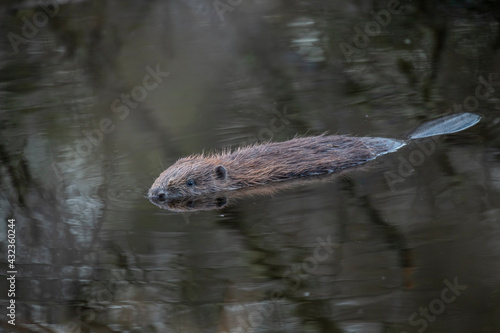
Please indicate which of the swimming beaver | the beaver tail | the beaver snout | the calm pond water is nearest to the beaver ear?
the swimming beaver

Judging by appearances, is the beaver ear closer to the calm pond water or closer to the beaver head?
the beaver head

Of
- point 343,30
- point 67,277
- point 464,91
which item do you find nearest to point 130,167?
point 67,277

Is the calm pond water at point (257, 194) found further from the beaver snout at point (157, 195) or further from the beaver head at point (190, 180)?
the beaver head at point (190, 180)

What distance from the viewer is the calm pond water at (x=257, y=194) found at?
5473 millimetres

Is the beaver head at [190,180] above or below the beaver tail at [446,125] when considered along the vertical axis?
above

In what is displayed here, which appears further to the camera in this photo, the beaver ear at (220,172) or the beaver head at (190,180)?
the beaver ear at (220,172)

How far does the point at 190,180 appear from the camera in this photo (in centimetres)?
794

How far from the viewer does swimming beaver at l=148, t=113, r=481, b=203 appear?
789 centimetres

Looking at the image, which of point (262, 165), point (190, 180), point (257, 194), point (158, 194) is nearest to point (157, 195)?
point (158, 194)

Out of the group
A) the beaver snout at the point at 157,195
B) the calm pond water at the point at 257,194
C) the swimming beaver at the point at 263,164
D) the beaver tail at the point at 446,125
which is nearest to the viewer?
the calm pond water at the point at 257,194

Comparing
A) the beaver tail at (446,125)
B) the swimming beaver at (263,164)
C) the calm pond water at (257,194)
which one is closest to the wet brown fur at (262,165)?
the swimming beaver at (263,164)

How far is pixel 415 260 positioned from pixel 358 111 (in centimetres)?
472

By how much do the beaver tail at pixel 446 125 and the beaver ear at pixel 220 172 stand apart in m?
2.45

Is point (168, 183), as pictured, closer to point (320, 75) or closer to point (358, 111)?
point (358, 111)
